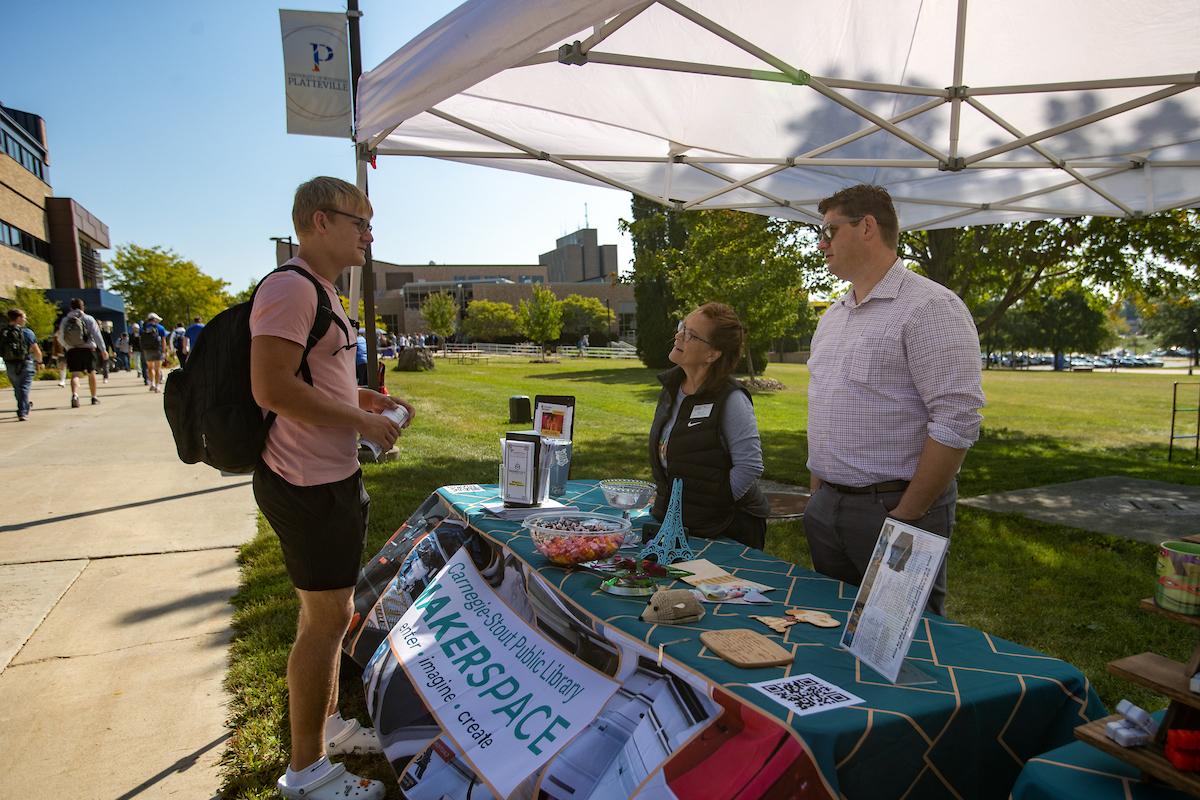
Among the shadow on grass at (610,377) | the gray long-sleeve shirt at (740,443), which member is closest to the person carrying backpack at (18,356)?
the gray long-sleeve shirt at (740,443)

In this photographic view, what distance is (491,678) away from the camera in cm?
235

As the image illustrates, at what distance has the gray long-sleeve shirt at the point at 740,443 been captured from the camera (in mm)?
3167

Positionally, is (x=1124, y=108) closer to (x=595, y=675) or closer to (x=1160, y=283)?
(x=595, y=675)

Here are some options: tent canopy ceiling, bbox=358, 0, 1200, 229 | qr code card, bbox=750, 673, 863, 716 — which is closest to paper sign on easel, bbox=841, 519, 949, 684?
qr code card, bbox=750, 673, 863, 716

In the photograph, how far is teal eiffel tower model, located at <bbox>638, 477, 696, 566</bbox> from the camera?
259 cm

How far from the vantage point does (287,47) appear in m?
6.17

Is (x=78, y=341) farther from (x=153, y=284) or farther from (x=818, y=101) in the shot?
(x=153, y=284)

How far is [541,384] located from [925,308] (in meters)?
21.4

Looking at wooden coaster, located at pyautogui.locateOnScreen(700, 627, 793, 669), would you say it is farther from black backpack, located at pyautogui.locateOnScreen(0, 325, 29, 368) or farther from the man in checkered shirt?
black backpack, located at pyautogui.locateOnScreen(0, 325, 29, 368)

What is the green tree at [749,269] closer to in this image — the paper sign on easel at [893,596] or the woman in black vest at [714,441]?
the woman in black vest at [714,441]

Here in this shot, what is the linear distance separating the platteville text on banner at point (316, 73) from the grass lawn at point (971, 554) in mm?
3338

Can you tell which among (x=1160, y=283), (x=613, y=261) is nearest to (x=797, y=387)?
(x=1160, y=283)

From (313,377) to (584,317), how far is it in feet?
234

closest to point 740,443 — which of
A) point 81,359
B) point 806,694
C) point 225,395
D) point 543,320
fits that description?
point 806,694
